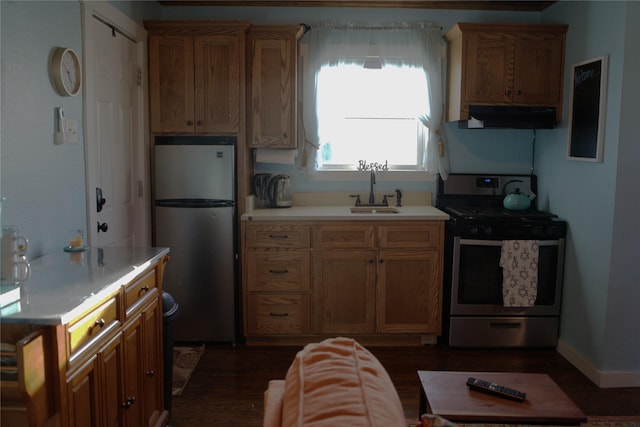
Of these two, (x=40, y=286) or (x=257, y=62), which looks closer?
(x=40, y=286)

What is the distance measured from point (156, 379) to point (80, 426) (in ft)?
2.69

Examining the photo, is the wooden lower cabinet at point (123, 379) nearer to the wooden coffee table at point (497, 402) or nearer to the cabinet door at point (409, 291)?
the wooden coffee table at point (497, 402)

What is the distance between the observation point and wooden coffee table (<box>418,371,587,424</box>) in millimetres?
1940

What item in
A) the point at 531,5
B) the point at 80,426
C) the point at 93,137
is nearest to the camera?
the point at 80,426

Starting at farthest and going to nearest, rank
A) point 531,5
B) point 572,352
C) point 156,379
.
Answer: point 531,5 → point 572,352 → point 156,379

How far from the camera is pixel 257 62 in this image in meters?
3.82

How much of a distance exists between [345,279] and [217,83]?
5.34 feet

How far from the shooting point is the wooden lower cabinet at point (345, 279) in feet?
12.4

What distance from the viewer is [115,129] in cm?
329

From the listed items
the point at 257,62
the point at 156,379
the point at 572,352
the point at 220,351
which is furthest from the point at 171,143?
the point at 572,352

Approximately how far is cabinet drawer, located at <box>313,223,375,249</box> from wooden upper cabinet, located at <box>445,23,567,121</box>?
108 cm

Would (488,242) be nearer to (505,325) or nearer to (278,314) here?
(505,325)

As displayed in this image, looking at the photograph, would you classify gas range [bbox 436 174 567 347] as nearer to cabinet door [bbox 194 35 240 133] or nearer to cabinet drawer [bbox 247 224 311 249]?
cabinet drawer [bbox 247 224 311 249]

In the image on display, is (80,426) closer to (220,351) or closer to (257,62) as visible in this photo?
(220,351)
